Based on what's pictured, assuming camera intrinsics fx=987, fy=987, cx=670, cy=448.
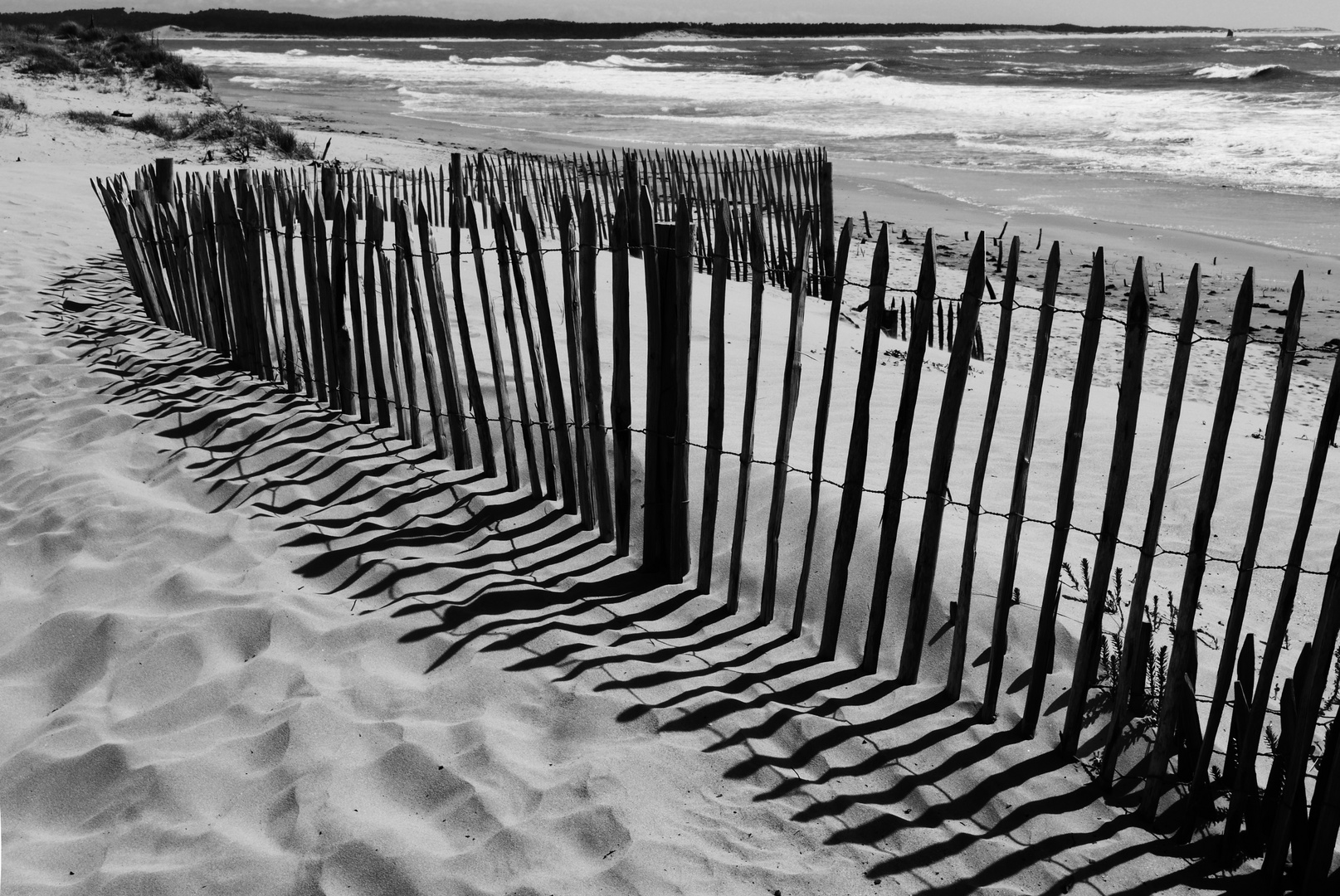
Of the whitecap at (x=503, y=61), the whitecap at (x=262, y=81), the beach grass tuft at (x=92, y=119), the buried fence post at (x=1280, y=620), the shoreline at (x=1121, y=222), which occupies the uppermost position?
the whitecap at (x=503, y=61)

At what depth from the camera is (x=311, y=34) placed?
4277 inches

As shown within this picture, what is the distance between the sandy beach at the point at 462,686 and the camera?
227 cm

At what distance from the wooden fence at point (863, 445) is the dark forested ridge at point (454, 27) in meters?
119

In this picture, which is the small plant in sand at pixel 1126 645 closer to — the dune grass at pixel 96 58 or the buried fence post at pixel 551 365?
the buried fence post at pixel 551 365

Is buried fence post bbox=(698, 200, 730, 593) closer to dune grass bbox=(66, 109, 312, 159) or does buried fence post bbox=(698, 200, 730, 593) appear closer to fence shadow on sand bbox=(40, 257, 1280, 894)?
fence shadow on sand bbox=(40, 257, 1280, 894)

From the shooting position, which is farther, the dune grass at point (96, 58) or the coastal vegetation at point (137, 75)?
the dune grass at point (96, 58)

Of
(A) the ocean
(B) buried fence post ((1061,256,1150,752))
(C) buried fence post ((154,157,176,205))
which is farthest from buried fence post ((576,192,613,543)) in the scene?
(A) the ocean

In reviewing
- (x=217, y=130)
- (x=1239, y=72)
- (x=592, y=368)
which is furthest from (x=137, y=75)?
(x=1239, y=72)

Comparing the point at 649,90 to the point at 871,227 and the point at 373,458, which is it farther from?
the point at 373,458

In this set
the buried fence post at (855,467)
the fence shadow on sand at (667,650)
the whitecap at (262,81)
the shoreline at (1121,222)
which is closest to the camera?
the fence shadow on sand at (667,650)

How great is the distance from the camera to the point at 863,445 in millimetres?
2820

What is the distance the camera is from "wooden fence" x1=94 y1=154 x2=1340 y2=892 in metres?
2.27

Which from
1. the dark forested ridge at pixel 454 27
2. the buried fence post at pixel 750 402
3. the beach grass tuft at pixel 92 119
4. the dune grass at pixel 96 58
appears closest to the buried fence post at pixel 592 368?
the buried fence post at pixel 750 402

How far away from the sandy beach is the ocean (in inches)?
577
